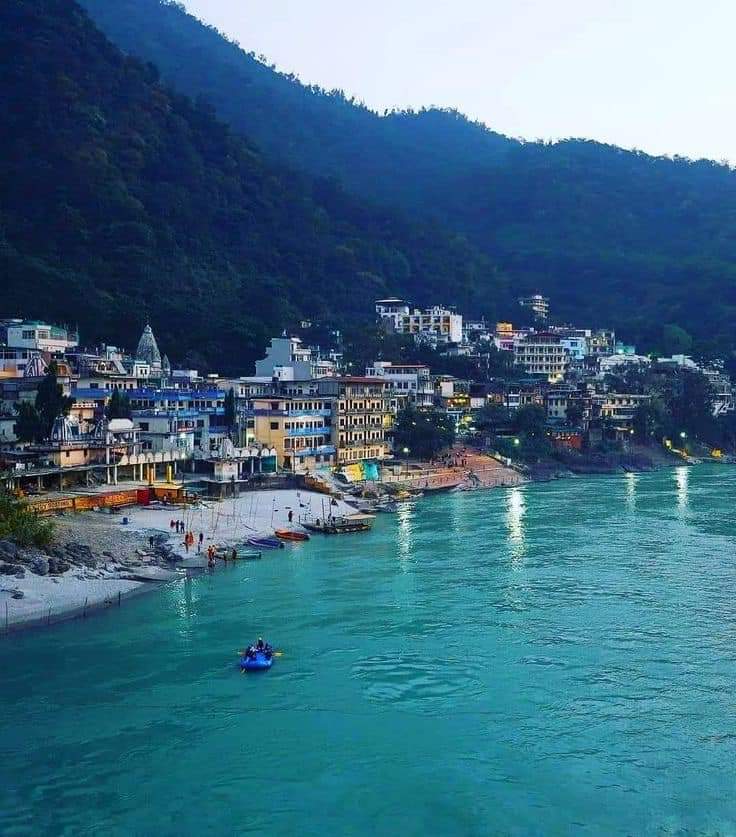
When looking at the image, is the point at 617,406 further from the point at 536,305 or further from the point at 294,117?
the point at 294,117

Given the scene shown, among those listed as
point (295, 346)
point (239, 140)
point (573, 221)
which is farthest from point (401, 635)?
point (573, 221)

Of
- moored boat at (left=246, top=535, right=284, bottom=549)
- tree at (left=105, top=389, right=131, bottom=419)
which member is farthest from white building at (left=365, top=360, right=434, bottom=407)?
moored boat at (left=246, top=535, right=284, bottom=549)

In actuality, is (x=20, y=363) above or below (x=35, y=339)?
below

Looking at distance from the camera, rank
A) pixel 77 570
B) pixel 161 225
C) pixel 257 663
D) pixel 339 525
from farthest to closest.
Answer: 1. pixel 161 225
2. pixel 339 525
3. pixel 77 570
4. pixel 257 663

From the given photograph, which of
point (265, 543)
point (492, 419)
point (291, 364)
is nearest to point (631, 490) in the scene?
point (492, 419)

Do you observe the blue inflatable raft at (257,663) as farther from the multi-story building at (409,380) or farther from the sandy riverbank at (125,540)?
the multi-story building at (409,380)

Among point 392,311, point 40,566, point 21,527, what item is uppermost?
point 392,311
